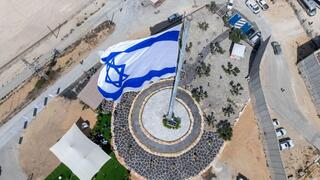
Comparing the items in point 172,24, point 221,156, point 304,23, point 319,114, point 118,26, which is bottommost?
point 319,114

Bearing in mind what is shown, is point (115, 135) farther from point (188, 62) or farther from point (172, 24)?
point (172, 24)

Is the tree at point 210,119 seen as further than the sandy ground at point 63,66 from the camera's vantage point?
No

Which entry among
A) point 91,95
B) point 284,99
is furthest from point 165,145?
point 284,99

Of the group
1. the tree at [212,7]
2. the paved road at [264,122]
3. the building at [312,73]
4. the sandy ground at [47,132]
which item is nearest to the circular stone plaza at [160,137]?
the sandy ground at [47,132]

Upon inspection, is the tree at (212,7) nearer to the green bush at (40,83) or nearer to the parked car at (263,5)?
the parked car at (263,5)

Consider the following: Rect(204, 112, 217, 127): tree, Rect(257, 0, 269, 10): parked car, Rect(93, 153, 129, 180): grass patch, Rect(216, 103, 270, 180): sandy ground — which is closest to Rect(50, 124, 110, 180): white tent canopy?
Rect(93, 153, 129, 180): grass patch

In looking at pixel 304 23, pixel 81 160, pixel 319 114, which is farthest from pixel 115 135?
pixel 304 23
